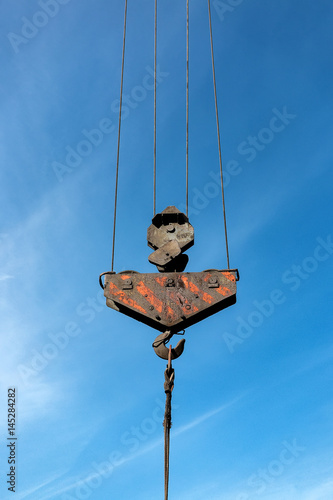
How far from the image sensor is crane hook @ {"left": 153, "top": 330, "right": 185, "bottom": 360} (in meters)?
5.19

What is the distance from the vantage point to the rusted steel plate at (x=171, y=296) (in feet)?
17.2

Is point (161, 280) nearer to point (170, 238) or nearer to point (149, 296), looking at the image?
point (149, 296)

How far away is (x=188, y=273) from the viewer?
541 centimetres

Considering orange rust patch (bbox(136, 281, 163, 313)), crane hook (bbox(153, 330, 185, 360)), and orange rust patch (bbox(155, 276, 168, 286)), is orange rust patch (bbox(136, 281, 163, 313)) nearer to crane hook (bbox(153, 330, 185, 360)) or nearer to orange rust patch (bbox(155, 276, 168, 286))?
orange rust patch (bbox(155, 276, 168, 286))

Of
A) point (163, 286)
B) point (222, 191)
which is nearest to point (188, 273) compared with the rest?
point (163, 286)

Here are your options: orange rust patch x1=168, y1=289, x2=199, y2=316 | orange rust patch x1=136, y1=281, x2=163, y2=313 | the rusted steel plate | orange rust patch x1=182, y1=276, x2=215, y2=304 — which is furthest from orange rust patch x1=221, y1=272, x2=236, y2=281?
orange rust patch x1=136, y1=281, x2=163, y2=313

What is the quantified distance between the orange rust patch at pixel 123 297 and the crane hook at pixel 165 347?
29 centimetres

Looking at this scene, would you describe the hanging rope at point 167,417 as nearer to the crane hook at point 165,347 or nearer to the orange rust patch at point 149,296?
the crane hook at point 165,347

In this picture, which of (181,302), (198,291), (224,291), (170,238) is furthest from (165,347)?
(170,238)

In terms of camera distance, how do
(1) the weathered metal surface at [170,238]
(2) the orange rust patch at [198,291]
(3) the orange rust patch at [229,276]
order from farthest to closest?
(1) the weathered metal surface at [170,238], (3) the orange rust patch at [229,276], (2) the orange rust patch at [198,291]

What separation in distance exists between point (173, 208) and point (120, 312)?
1.32 meters

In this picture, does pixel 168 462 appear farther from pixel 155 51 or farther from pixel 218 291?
pixel 155 51

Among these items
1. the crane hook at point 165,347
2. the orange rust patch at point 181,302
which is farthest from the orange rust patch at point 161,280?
the crane hook at point 165,347

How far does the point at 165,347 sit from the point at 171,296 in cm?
49
